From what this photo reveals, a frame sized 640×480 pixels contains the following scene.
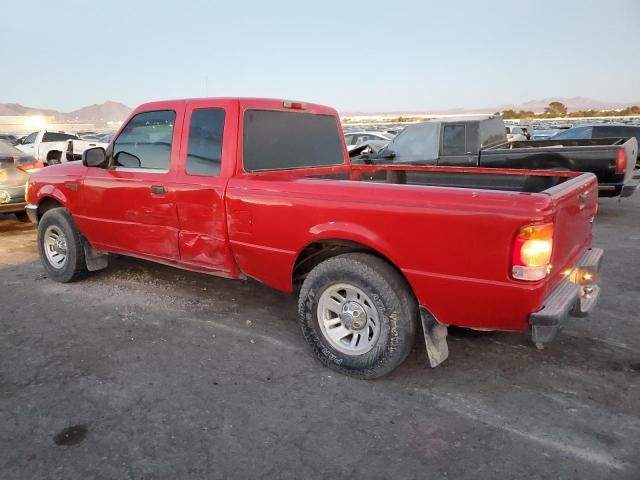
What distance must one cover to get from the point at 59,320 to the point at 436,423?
334cm

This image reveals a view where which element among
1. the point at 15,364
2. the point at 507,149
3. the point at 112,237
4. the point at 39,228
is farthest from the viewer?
the point at 507,149

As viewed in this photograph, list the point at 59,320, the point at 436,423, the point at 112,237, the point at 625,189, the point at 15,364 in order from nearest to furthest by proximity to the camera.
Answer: the point at 436,423 → the point at 15,364 → the point at 59,320 → the point at 112,237 → the point at 625,189

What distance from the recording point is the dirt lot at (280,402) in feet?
8.15

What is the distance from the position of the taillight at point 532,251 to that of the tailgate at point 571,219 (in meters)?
0.11

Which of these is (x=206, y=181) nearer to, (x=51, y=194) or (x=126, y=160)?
(x=126, y=160)

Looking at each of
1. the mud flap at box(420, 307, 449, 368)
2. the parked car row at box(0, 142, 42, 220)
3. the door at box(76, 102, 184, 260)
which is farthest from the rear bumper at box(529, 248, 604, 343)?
the parked car row at box(0, 142, 42, 220)

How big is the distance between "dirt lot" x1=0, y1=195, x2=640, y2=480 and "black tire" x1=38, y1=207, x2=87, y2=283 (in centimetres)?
76

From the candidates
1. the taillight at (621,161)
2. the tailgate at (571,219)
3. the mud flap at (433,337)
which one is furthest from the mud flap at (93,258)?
the taillight at (621,161)

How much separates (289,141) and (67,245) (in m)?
2.70

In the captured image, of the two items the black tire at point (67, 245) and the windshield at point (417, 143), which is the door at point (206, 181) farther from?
the windshield at point (417, 143)

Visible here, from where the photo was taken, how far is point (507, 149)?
8.91m

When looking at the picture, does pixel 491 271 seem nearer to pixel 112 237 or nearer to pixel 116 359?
pixel 116 359

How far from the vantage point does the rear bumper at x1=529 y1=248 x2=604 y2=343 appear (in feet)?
8.82

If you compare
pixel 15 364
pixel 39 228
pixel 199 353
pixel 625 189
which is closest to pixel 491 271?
pixel 199 353
